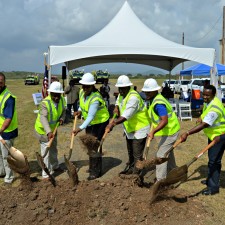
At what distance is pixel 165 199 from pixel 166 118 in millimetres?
1099

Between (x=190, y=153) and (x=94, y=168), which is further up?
(x=94, y=168)

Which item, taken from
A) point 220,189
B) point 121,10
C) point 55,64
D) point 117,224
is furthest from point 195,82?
point 117,224

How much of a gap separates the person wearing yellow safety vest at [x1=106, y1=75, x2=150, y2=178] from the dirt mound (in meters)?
0.71

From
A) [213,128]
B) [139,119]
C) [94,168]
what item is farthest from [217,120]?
[94,168]

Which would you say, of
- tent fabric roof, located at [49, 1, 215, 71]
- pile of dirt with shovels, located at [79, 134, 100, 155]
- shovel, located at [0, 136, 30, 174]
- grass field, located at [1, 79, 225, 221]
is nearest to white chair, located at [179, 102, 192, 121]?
grass field, located at [1, 79, 225, 221]

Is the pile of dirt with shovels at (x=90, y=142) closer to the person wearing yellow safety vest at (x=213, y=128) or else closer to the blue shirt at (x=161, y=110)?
the blue shirt at (x=161, y=110)

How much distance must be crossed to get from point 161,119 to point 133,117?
0.82m

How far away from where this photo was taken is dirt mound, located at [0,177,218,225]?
3.83 meters

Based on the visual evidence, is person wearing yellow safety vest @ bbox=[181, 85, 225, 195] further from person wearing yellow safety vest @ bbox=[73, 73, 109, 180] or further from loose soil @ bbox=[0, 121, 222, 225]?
person wearing yellow safety vest @ bbox=[73, 73, 109, 180]

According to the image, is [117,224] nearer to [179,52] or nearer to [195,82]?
[179,52]

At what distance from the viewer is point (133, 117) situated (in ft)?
16.4

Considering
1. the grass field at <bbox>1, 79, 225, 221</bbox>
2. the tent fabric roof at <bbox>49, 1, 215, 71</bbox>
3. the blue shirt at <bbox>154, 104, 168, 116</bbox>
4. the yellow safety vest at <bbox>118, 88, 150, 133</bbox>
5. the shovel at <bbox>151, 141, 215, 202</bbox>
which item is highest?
the tent fabric roof at <bbox>49, 1, 215, 71</bbox>

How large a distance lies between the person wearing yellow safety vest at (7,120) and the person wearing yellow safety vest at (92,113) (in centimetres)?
108

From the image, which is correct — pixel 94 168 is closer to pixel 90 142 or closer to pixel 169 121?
pixel 90 142
